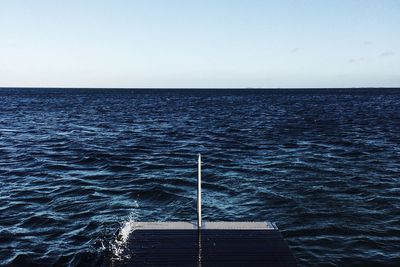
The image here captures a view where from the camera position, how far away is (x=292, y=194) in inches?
874

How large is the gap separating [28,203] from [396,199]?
736 inches

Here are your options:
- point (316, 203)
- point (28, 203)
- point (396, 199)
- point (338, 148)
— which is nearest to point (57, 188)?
point (28, 203)

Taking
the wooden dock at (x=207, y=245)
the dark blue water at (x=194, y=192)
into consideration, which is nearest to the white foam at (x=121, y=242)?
the dark blue water at (x=194, y=192)

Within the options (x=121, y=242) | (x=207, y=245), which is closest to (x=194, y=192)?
(x=121, y=242)

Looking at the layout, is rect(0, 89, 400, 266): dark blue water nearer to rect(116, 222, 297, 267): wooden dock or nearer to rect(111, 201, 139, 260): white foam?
rect(111, 201, 139, 260): white foam

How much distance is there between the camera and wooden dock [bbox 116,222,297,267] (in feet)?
39.2

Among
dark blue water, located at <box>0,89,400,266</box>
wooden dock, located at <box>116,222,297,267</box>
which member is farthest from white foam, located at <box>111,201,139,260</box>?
wooden dock, located at <box>116,222,297,267</box>

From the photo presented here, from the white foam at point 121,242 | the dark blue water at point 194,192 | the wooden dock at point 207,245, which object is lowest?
the dark blue water at point 194,192

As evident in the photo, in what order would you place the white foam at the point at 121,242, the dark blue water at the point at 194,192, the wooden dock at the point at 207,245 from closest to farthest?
the wooden dock at the point at 207,245 → the white foam at the point at 121,242 → the dark blue water at the point at 194,192

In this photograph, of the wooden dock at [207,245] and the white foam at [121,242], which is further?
the white foam at [121,242]

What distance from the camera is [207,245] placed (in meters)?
13.0

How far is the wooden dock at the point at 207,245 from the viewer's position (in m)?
11.9

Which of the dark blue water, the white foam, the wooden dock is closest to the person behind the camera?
the wooden dock

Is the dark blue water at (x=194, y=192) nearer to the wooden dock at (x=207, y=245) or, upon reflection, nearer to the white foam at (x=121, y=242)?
the white foam at (x=121, y=242)
